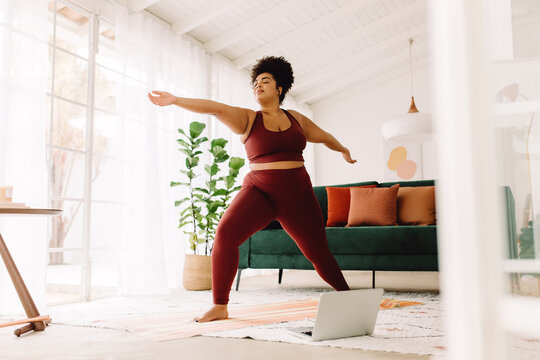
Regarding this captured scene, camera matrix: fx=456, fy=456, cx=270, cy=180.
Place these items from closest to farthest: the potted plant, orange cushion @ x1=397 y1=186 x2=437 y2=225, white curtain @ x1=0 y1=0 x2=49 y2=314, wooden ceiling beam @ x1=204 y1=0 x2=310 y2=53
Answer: white curtain @ x1=0 y1=0 x2=49 y2=314 < orange cushion @ x1=397 y1=186 x2=437 y2=225 < the potted plant < wooden ceiling beam @ x1=204 y1=0 x2=310 y2=53

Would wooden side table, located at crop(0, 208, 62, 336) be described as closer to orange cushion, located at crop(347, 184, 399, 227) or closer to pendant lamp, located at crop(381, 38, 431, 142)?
orange cushion, located at crop(347, 184, 399, 227)

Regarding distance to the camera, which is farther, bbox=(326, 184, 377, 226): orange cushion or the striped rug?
bbox=(326, 184, 377, 226): orange cushion

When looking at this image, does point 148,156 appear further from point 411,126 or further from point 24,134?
point 411,126

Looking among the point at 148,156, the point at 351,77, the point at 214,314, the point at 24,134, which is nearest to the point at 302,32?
the point at 351,77

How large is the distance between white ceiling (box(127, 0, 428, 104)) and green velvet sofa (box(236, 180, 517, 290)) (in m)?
2.18

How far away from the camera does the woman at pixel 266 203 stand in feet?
6.63

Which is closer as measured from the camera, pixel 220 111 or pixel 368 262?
pixel 220 111

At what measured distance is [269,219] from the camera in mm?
2098

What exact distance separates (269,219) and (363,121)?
529 centimetres

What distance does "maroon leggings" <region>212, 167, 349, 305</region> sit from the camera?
202cm

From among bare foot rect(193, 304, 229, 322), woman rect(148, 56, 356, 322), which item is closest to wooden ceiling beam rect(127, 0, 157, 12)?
woman rect(148, 56, 356, 322)

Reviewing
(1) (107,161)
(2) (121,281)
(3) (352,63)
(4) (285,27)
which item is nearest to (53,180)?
(1) (107,161)

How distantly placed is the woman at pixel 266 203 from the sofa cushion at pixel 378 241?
1.09 metres

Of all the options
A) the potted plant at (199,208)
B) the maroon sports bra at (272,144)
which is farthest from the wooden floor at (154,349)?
the potted plant at (199,208)
